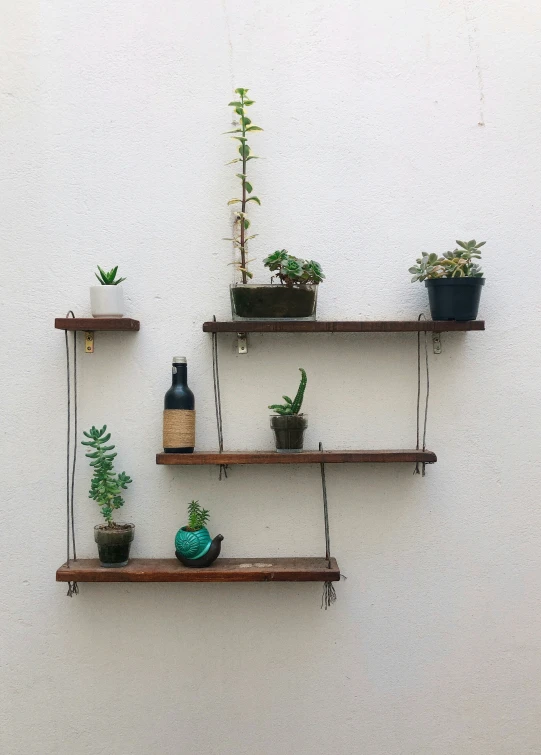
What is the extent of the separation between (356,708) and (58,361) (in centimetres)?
120

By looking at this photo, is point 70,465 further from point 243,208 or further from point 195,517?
point 243,208

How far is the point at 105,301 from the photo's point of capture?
1618mm

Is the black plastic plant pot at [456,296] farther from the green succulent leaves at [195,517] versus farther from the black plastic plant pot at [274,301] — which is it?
the green succulent leaves at [195,517]

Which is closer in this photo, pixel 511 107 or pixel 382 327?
pixel 382 327

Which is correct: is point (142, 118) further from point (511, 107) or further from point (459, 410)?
point (459, 410)

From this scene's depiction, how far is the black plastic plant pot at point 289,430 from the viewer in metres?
1.59

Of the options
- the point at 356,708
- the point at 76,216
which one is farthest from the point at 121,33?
the point at 356,708

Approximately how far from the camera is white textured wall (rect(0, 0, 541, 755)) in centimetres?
169

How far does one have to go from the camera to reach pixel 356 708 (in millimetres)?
1686

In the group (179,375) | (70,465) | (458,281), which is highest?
(458,281)

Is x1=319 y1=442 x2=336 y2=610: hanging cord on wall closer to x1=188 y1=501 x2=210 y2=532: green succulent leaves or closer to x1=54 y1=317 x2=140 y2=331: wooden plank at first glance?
x1=188 y1=501 x2=210 y2=532: green succulent leaves

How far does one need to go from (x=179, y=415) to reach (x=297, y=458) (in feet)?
1.03


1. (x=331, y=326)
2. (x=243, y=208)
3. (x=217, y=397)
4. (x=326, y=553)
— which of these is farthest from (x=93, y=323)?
(x=326, y=553)

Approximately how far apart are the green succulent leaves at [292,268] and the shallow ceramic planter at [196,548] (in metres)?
0.66
